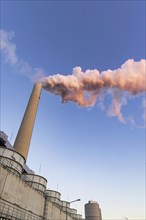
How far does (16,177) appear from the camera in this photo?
81.3ft

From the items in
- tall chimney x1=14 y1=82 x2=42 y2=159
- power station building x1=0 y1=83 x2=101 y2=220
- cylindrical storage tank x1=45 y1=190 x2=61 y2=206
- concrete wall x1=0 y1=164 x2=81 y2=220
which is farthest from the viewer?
cylindrical storage tank x1=45 y1=190 x2=61 y2=206

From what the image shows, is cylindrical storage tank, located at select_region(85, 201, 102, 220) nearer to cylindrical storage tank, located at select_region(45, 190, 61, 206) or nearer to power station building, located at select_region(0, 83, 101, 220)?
power station building, located at select_region(0, 83, 101, 220)

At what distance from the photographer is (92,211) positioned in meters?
71.8

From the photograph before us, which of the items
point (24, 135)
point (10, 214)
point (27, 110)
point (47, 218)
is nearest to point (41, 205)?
point (47, 218)

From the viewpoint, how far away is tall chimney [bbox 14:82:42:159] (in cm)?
3388

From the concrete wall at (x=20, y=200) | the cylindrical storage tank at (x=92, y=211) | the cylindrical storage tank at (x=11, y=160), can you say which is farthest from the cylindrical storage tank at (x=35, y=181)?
the cylindrical storage tank at (x=92, y=211)

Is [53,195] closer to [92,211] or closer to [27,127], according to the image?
[27,127]

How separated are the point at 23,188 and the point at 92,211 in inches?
2218

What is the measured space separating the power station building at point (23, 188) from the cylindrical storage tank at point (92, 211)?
116ft

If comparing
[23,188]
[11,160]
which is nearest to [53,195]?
[23,188]

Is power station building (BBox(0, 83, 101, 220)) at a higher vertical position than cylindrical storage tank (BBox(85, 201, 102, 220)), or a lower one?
higher

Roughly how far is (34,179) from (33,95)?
739 inches

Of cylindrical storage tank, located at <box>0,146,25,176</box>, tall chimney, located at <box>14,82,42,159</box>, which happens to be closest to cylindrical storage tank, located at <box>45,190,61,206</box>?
tall chimney, located at <box>14,82,42,159</box>

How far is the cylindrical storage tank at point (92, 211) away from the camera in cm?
7069
